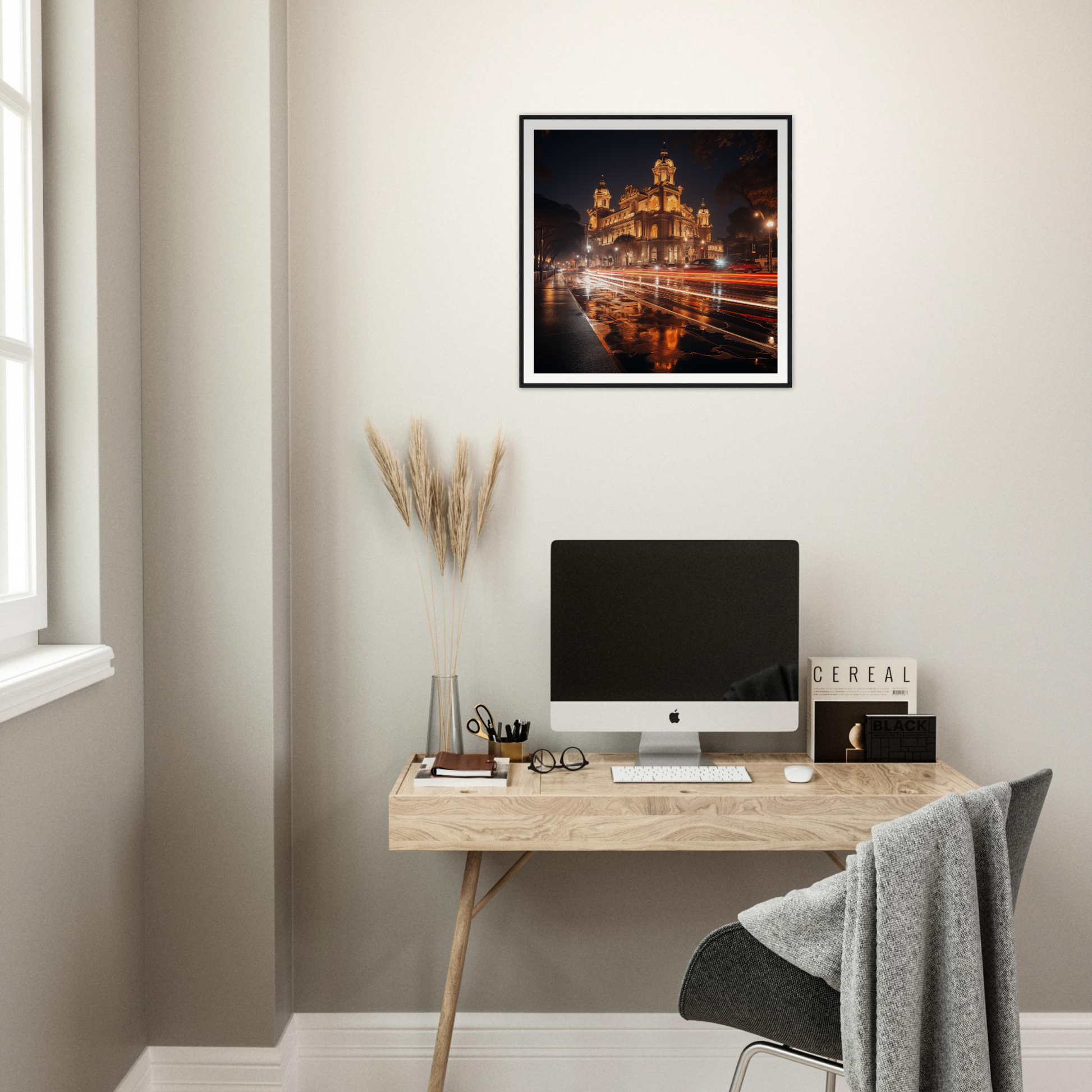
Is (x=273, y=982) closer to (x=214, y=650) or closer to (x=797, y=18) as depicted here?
(x=214, y=650)

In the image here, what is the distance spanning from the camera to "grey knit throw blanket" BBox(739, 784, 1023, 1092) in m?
1.28

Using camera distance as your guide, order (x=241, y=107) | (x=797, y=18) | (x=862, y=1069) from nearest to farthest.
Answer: (x=862, y=1069), (x=241, y=107), (x=797, y=18)

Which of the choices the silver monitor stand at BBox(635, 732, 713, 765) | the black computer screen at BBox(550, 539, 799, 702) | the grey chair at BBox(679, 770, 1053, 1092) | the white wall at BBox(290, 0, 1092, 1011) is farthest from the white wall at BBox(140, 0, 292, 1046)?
the grey chair at BBox(679, 770, 1053, 1092)

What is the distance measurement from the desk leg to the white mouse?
2.21 ft

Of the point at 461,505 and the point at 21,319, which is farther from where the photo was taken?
the point at 461,505

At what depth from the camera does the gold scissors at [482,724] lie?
6.74ft

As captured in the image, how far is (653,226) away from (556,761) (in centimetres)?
130

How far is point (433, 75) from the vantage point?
2.15 m

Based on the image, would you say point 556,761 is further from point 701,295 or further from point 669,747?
point 701,295

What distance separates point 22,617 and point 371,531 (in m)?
0.77

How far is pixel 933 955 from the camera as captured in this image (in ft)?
4.38

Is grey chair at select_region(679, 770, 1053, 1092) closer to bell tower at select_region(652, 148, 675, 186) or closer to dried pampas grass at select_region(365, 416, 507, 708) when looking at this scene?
dried pampas grass at select_region(365, 416, 507, 708)

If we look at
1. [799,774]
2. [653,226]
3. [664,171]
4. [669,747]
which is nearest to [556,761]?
[669,747]


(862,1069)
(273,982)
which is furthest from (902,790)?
(273,982)
